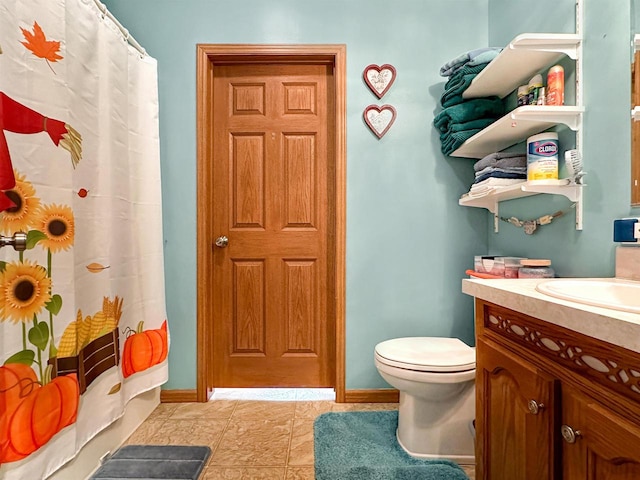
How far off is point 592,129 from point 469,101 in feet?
2.08

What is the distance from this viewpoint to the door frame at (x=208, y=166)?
1.98m

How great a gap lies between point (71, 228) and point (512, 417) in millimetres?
1476

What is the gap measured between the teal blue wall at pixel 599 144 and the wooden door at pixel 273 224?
1139 millimetres

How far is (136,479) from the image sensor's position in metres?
1.37

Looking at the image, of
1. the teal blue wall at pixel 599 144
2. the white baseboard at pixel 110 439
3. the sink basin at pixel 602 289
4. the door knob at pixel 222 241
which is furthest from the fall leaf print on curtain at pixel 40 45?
the teal blue wall at pixel 599 144

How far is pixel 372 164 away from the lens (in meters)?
2.00

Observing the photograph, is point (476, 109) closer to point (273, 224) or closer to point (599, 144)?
point (599, 144)

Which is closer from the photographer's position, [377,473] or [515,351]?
[515,351]

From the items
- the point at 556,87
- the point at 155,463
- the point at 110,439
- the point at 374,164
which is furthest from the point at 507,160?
the point at 110,439

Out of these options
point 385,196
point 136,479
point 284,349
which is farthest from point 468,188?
point 136,479

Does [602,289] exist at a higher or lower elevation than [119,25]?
lower

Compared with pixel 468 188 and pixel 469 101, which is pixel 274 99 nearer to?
pixel 469 101

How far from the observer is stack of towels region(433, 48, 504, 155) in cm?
169

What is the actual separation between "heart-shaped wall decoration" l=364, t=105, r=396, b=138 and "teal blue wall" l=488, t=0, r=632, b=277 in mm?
778
